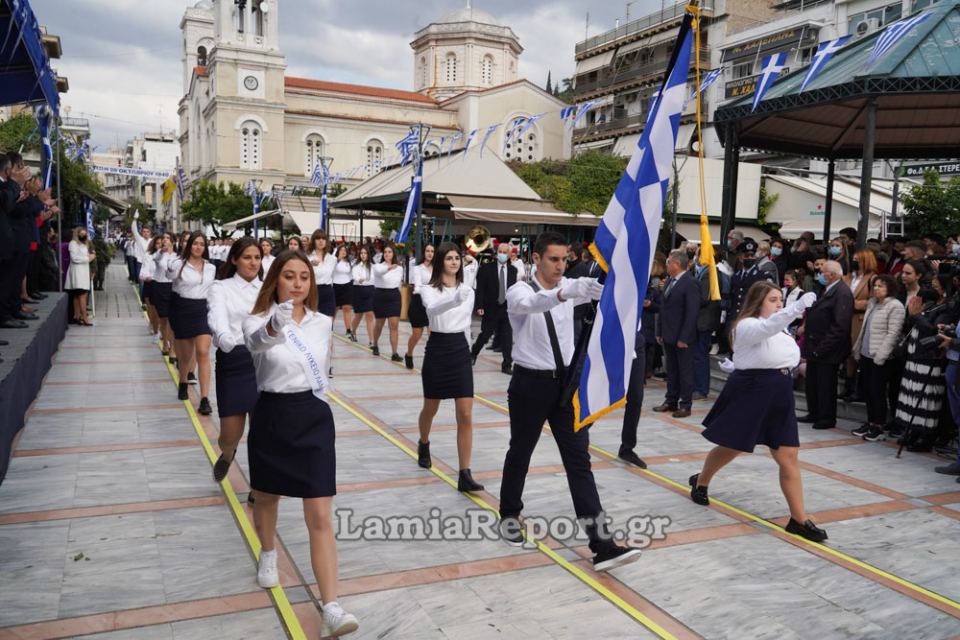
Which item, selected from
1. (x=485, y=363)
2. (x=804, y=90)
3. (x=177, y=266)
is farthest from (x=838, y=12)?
(x=177, y=266)

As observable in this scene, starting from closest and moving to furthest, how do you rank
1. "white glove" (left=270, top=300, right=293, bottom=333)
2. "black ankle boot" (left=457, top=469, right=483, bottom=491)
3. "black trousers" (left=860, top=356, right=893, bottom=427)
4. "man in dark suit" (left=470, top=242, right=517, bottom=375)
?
"white glove" (left=270, top=300, right=293, bottom=333) < "black ankle boot" (left=457, top=469, right=483, bottom=491) < "black trousers" (left=860, top=356, right=893, bottom=427) < "man in dark suit" (left=470, top=242, right=517, bottom=375)

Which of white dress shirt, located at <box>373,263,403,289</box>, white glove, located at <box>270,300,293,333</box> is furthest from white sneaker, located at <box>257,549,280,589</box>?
white dress shirt, located at <box>373,263,403,289</box>

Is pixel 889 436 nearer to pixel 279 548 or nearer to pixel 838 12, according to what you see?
pixel 279 548

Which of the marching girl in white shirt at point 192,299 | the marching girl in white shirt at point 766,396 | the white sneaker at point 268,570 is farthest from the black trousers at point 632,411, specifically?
the marching girl in white shirt at point 192,299

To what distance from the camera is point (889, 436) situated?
7938 millimetres

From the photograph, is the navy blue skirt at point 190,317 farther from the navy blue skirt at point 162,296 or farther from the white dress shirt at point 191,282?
the navy blue skirt at point 162,296

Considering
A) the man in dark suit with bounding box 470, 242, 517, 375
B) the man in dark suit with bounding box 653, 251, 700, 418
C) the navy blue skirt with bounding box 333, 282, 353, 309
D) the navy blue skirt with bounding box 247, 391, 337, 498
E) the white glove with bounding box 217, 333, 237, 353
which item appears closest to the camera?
the navy blue skirt with bounding box 247, 391, 337, 498

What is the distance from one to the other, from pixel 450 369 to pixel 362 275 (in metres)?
7.79

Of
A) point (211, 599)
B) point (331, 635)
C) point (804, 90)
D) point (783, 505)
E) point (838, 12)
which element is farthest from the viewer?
point (838, 12)

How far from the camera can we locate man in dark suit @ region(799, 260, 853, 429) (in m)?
8.12

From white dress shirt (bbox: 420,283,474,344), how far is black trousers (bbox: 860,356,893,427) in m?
4.49

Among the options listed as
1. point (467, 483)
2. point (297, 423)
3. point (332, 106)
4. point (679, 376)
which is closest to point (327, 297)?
point (679, 376)

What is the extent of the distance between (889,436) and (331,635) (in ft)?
21.9

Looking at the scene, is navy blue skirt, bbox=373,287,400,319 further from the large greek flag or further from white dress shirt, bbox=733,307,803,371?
the large greek flag
